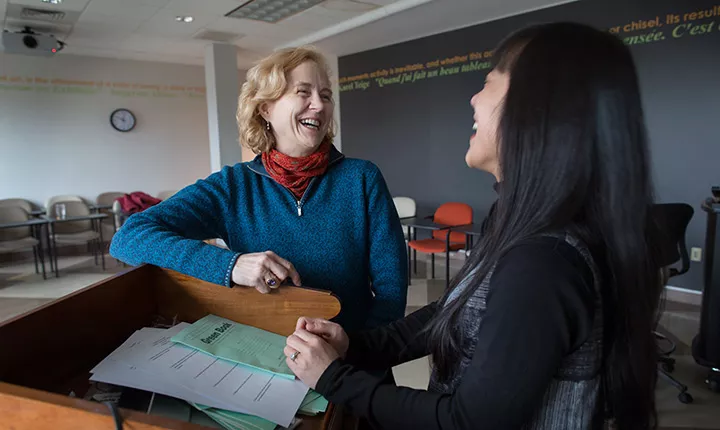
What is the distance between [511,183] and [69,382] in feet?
2.56

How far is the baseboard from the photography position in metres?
3.79

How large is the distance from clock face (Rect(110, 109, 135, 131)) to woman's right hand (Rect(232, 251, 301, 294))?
6823 mm

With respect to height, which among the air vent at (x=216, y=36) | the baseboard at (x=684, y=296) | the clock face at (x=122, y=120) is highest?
the air vent at (x=216, y=36)

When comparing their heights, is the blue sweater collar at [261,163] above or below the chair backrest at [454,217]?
above

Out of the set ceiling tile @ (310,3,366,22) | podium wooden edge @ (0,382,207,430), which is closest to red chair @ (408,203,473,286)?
ceiling tile @ (310,3,366,22)

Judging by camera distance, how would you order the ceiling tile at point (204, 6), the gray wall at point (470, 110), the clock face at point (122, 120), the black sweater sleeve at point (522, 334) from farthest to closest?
the clock face at point (122, 120) → the ceiling tile at point (204, 6) → the gray wall at point (470, 110) → the black sweater sleeve at point (522, 334)

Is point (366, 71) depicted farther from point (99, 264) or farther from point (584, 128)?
point (584, 128)

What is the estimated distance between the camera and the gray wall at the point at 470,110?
3.70 m

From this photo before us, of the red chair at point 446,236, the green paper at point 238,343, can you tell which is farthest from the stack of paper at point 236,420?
the red chair at point 446,236

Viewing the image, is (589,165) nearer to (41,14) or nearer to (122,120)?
(41,14)

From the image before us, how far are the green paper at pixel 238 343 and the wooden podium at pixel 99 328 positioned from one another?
40mm

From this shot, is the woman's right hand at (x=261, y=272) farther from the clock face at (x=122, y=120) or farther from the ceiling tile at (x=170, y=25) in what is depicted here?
the clock face at (x=122, y=120)

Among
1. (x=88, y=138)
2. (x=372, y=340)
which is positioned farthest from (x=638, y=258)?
(x=88, y=138)

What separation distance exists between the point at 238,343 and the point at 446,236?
12.2 ft
